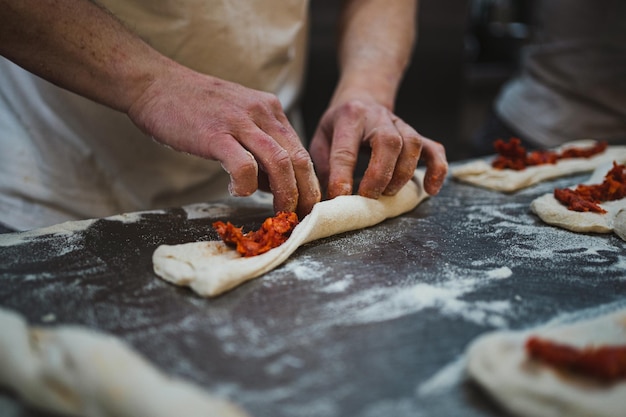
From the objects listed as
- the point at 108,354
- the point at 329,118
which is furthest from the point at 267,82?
the point at 108,354

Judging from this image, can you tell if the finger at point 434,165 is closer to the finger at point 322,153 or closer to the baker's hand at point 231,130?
the finger at point 322,153

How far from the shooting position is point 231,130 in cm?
162

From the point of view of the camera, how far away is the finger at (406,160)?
6.21 feet

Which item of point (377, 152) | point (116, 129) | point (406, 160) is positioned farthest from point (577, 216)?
point (116, 129)

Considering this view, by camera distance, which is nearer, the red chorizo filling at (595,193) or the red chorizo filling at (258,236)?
the red chorizo filling at (258,236)

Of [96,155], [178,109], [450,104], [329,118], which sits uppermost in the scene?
[178,109]

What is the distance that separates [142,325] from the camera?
118 cm

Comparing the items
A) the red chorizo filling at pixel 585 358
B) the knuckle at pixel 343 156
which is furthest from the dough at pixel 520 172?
the red chorizo filling at pixel 585 358

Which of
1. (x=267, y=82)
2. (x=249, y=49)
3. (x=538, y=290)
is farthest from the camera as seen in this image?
(x=267, y=82)

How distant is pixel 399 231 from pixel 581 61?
2.25 meters

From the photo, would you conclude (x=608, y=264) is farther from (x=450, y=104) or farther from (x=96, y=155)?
(x=450, y=104)

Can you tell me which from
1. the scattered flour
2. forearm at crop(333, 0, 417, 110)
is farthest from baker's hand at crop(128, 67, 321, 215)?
the scattered flour

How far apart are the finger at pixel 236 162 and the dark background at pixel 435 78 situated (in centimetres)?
261

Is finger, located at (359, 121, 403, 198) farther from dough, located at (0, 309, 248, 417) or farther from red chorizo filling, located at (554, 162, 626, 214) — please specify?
dough, located at (0, 309, 248, 417)
